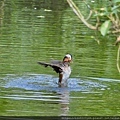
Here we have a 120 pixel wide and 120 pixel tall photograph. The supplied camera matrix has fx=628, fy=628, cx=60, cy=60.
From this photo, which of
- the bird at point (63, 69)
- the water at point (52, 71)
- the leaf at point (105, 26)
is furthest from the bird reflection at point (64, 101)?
the leaf at point (105, 26)

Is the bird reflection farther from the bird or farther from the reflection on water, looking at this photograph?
the bird

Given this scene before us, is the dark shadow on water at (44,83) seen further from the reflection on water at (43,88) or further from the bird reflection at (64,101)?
the bird reflection at (64,101)

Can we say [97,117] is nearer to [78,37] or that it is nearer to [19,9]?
[78,37]

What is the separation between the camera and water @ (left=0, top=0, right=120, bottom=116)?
9.35m

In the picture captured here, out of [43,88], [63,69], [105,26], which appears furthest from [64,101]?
[105,26]

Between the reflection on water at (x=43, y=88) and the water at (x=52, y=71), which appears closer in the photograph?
the water at (x=52, y=71)

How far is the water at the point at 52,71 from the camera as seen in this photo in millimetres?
9352

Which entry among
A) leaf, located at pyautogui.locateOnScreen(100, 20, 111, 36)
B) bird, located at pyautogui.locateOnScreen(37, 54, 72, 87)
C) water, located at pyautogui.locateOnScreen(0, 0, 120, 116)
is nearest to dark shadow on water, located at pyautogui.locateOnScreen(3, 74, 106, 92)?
water, located at pyautogui.locateOnScreen(0, 0, 120, 116)

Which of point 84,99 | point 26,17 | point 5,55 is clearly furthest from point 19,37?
point 84,99

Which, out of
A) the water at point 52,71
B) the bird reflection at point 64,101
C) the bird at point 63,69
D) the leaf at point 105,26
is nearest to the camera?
the leaf at point 105,26

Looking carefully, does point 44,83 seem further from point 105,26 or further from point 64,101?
point 105,26

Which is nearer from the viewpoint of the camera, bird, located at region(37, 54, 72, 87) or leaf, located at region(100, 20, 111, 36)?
leaf, located at region(100, 20, 111, 36)

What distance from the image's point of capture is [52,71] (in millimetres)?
12805

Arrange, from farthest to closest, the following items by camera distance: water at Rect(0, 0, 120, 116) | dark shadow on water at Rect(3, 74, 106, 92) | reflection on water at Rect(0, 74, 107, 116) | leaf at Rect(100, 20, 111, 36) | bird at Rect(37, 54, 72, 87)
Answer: bird at Rect(37, 54, 72, 87)
dark shadow on water at Rect(3, 74, 106, 92)
reflection on water at Rect(0, 74, 107, 116)
water at Rect(0, 0, 120, 116)
leaf at Rect(100, 20, 111, 36)
